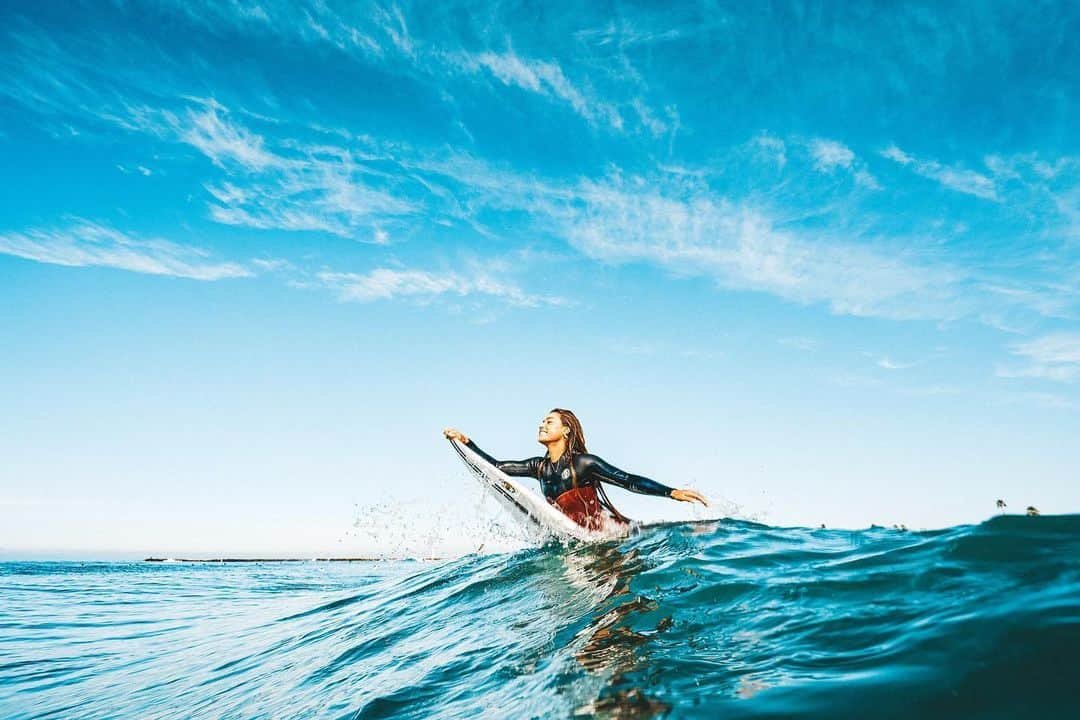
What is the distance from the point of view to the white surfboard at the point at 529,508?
8703 mm

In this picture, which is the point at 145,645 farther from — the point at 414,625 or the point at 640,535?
the point at 640,535

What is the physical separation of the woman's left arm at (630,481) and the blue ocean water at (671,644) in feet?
1.76

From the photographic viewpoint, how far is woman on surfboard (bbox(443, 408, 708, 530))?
8.67m

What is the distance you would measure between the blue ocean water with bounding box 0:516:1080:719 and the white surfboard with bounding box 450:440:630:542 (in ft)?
1.34

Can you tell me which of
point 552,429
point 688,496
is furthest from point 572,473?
point 688,496

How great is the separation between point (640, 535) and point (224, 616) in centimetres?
812

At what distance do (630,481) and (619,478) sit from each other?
0.54ft

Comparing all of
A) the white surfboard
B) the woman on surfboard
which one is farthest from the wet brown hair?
the white surfboard

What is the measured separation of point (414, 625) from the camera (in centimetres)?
631

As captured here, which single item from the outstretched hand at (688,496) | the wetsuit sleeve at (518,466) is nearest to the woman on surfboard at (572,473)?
the wetsuit sleeve at (518,466)

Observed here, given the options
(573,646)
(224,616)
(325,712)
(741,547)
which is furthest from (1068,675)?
(224,616)

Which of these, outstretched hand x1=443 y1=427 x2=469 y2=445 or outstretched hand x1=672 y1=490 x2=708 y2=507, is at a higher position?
outstretched hand x1=443 y1=427 x2=469 y2=445

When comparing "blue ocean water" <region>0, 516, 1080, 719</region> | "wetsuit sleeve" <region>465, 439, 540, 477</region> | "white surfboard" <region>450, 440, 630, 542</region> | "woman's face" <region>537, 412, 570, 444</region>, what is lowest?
"blue ocean water" <region>0, 516, 1080, 719</region>

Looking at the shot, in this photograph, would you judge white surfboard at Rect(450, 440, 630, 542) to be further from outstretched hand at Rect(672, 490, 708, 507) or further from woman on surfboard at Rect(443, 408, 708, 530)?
outstretched hand at Rect(672, 490, 708, 507)
